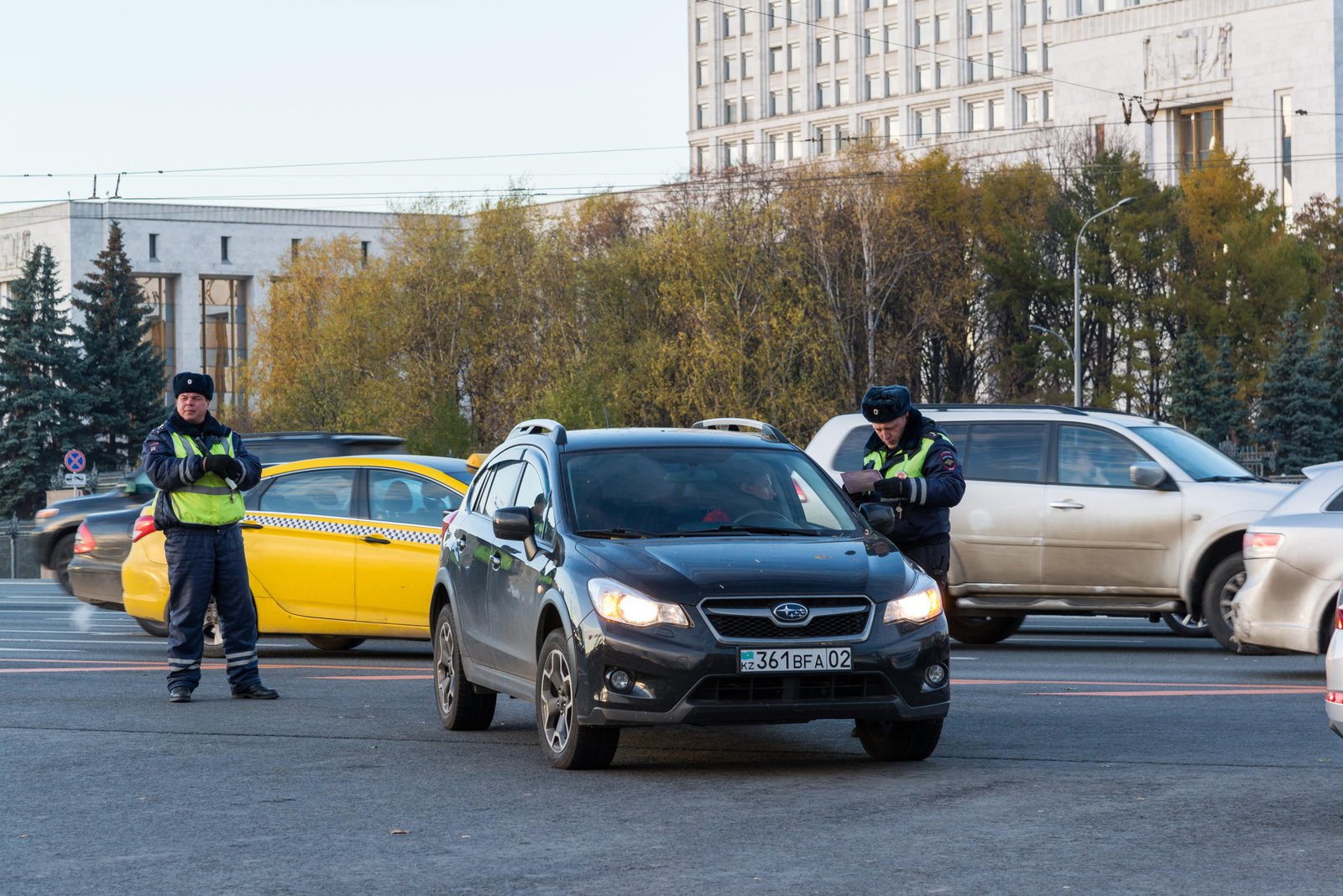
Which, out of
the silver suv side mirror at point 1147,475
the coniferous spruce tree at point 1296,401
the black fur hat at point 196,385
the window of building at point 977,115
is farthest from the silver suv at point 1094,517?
the window of building at point 977,115

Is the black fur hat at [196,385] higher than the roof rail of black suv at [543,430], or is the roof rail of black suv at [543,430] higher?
the black fur hat at [196,385]

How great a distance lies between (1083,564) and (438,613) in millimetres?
6533

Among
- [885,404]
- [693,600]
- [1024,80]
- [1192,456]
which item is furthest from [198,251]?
[693,600]

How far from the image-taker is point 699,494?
945 centimetres

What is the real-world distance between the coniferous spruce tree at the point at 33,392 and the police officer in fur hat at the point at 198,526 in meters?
71.4

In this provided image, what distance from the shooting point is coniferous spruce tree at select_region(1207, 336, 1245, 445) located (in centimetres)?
6638

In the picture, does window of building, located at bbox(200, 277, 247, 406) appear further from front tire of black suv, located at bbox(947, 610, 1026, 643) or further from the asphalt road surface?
the asphalt road surface

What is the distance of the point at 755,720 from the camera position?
27.5 ft

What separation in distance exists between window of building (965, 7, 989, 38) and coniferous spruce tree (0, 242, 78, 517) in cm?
5595

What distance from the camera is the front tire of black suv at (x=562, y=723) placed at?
8.68m

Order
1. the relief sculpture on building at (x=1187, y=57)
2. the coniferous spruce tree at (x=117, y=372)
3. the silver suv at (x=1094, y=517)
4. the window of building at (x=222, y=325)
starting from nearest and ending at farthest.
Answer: the silver suv at (x=1094, y=517) < the coniferous spruce tree at (x=117, y=372) < the relief sculpture on building at (x=1187, y=57) < the window of building at (x=222, y=325)

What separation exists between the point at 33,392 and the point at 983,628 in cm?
6997

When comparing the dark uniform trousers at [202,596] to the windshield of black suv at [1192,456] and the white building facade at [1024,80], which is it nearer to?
the windshield of black suv at [1192,456]

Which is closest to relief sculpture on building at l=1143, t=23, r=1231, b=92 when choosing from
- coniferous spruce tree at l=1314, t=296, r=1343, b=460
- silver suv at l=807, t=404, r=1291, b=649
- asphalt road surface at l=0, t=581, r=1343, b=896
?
coniferous spruce tree at l=1314, t=296, r=1343, b=460
